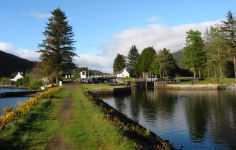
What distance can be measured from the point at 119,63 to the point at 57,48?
318ft

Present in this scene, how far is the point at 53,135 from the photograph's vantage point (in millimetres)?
17828

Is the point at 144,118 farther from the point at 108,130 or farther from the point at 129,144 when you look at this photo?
the point at 129,144

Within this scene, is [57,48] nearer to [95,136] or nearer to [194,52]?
[194,52]

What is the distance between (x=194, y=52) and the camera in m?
114

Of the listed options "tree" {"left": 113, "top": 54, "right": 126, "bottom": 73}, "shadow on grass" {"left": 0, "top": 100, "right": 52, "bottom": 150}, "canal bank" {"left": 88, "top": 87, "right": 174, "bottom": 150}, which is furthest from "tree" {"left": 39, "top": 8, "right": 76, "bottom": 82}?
"tree" {"left": 113, "top": 54, "right": 126, "bottom": 73}

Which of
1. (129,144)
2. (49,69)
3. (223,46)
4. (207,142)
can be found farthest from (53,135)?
(223,46)

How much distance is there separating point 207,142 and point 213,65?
3432 inches

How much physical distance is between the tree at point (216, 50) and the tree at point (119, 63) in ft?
257

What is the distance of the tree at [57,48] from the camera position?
88.9 meters

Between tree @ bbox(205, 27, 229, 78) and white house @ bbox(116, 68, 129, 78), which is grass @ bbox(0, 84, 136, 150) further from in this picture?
white house @ bbox(116, 68, 129, 78)

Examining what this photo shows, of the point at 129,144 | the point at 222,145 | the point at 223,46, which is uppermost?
the point at 223,46

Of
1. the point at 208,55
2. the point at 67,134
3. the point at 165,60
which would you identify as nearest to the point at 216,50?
the point at 208,55

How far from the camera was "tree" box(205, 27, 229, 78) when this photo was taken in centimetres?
10569

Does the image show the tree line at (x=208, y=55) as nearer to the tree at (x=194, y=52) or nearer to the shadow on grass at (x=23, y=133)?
the tree at (x=194, y=52)
